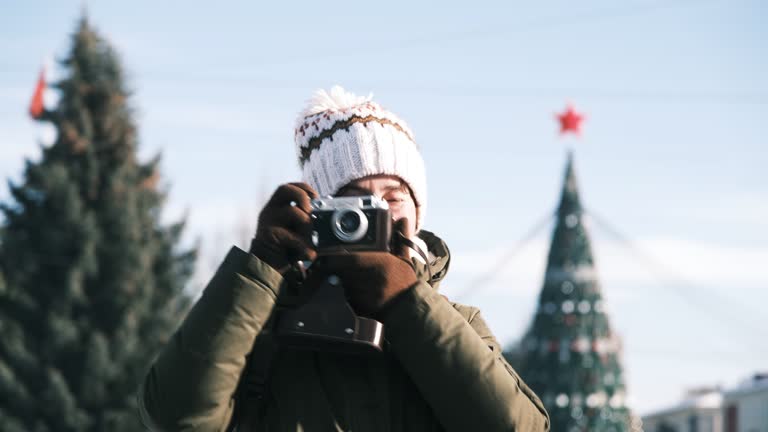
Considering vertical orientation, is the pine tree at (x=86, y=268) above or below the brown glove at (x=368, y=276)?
above

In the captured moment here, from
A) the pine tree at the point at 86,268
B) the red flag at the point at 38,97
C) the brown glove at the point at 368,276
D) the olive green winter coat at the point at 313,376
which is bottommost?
the olive green winter coat at the point at 313,376

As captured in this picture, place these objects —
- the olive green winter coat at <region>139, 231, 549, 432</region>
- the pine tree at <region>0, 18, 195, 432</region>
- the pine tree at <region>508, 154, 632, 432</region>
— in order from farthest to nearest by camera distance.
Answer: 1. the pine tree at <region>0, 18, 195, 432</region>
2. the pine tree at <region>508, 154, 632, 432</region>
3. the olive green winter coat at <region>139, 231, 549, 432</region>

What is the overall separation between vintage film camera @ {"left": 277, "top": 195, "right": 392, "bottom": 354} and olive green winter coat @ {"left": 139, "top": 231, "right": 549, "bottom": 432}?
0.05m

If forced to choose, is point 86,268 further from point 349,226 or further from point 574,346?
point 349,226

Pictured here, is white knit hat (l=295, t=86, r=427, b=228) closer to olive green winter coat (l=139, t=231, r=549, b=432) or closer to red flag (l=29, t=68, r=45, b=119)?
olive green winter coat (l=139, t=231, r=549, b=432)

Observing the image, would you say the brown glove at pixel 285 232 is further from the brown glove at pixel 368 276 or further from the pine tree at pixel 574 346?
the pine tree at pixel 574 346

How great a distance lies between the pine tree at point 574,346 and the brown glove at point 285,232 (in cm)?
1003

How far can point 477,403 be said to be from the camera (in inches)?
85.2

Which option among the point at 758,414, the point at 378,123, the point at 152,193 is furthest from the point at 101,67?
the point at 758,414

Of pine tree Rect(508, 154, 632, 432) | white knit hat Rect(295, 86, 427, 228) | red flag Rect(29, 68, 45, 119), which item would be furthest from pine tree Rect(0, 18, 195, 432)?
white knit hat Rect(295, 86, 427, 228)

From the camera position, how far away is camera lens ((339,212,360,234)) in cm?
219

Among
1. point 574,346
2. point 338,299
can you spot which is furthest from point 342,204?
point 574,346

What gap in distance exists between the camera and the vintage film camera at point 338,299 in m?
2.16

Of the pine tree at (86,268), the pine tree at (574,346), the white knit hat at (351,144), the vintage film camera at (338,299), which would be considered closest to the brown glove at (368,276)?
the vintage film camera at (338,299)
